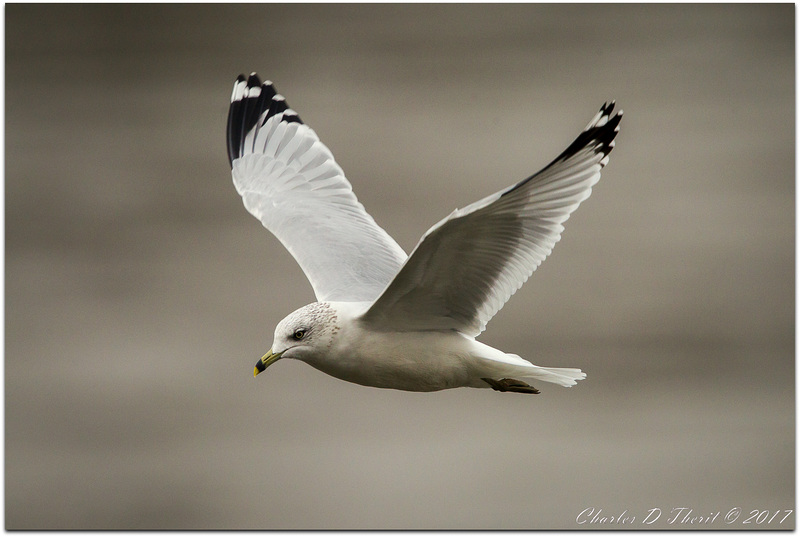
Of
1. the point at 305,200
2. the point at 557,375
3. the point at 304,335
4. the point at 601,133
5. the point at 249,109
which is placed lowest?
the point at 557,375

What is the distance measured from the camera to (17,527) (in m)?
8.31

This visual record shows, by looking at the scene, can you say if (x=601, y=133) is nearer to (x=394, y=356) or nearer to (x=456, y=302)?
(x=456, y=302)

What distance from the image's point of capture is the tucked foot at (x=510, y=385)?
8.47 feet

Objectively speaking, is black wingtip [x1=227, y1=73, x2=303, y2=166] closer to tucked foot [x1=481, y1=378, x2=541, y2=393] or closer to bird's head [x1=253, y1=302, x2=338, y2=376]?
bird's head [x1=253, y1=302, x2=338, y2=376]

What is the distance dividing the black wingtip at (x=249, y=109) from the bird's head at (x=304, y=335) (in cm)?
134

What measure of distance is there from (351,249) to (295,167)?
55cm

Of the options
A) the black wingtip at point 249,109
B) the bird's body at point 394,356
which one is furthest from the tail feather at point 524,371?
the black wingtip at point 249,109

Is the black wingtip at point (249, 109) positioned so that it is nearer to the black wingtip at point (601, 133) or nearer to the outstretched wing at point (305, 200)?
the outstretched wing at point (305, 200)

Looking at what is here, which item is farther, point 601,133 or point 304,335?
point 304,335

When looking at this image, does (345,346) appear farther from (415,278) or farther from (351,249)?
(351,249)

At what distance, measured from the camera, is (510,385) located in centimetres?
262

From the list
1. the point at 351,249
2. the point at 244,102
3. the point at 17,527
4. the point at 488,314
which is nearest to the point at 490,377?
the point at 488,314

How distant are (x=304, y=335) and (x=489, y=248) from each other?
0.50 m

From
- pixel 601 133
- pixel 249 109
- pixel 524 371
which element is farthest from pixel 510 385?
pixel 249 109
